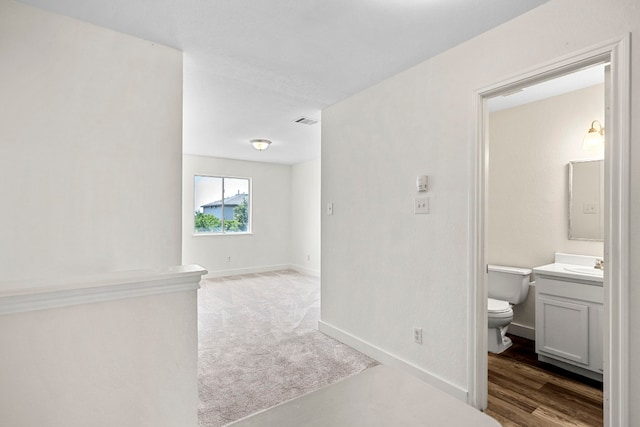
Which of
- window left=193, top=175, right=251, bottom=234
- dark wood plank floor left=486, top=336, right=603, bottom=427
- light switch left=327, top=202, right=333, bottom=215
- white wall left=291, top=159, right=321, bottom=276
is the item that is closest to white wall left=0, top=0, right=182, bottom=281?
light switch left=327, top=202, right=333, bottom=215

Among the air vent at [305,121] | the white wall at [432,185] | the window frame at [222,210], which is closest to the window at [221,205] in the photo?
the window frame at [222,210]

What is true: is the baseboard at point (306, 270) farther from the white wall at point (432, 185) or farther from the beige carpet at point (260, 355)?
the white wall at point (432, 185)

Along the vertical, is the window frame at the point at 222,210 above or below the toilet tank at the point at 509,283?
above

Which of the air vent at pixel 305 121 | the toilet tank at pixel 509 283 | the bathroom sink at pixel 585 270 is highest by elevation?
the air vent at pixel 305 121

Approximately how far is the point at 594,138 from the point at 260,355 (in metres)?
3.42

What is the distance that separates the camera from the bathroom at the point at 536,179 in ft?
9.18

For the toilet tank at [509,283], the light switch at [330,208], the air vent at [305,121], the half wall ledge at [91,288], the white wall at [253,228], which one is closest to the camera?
the half wall ledge at [91,288]

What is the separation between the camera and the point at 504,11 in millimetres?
1716

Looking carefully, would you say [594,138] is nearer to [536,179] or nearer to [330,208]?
[536,179]

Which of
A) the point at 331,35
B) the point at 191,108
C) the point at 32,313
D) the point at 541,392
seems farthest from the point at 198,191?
the point at 541,392

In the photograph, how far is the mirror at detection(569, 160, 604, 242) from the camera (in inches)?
107

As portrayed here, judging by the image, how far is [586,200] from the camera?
2.81m

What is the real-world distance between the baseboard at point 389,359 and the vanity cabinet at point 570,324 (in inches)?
41.6

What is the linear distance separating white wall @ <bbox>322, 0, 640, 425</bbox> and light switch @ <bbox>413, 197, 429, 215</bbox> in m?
0.05
